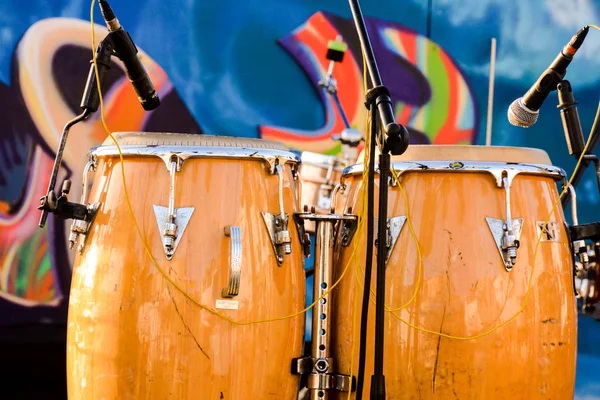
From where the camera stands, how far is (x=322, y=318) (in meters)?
2.25

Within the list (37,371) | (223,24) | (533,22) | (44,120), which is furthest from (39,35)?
(533,22)

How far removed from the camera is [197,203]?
2070 mm

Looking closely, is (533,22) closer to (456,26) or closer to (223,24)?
(456,26)

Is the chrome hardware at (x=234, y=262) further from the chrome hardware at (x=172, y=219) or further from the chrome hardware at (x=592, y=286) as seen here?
the chrome hardware at (x=592, y=286)

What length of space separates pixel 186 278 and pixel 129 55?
602 mm

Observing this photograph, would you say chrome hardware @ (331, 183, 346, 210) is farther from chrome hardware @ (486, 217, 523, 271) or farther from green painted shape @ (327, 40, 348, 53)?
green painted shape @ (327, 40, 348, 53)

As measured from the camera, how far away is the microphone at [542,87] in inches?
80.4

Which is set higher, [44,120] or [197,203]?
[44,120]

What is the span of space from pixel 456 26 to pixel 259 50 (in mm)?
1050

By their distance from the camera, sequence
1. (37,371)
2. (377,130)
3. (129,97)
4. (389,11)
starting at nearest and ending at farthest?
(377,130)
(37,371)
(129,97)
(389,11)

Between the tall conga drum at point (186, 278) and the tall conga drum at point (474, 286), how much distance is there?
0.28 meters

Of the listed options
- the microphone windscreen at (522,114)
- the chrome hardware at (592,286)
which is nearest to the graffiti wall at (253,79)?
the chrome hardware at (592,286)

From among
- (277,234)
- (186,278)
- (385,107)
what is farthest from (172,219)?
(385,107)

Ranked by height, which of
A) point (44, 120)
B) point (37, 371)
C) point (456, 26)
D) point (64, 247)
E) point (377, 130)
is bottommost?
point (37, 371)
